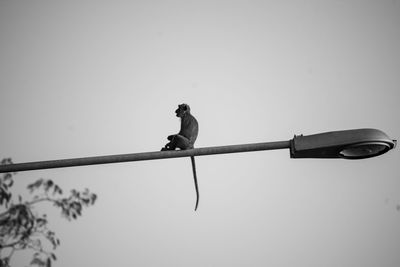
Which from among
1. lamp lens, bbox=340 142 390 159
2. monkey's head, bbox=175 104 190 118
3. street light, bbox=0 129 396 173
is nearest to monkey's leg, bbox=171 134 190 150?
street light, bbox=0 129 396 173

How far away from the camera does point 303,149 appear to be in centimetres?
300

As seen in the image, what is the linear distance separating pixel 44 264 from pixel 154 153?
6.34 metres

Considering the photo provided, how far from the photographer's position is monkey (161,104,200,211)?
4.01 metres

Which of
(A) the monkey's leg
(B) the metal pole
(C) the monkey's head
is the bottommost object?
(B) the metal pole

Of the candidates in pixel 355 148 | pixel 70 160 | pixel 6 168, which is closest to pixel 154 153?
pixel 70 160

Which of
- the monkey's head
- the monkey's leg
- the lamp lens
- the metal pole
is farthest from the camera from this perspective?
the monkey's head

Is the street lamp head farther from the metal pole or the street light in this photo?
the metal pole

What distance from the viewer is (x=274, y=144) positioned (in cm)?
Result: 296

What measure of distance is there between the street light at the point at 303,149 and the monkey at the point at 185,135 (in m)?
0.92

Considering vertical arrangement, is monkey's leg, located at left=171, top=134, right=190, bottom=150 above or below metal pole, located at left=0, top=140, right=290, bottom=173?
above

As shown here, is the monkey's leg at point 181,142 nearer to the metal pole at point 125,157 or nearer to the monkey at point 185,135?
the monkey at point 185,135

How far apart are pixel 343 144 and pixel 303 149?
A: 38cm

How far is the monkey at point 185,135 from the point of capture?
4.01m

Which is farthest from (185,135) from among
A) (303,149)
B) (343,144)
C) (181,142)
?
(343,144)
